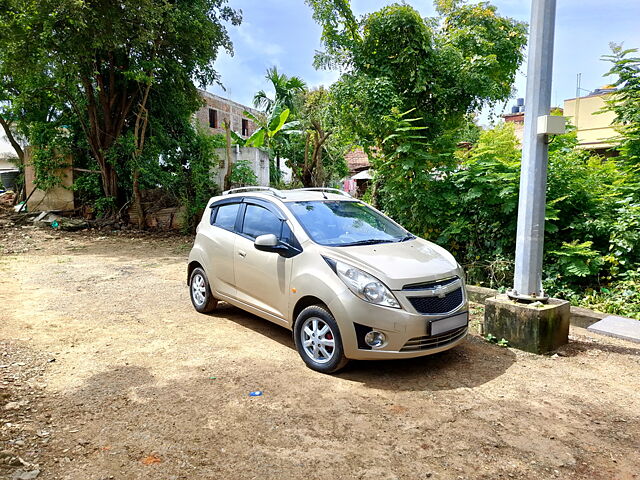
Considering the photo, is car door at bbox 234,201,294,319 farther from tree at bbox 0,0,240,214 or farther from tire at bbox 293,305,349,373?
tree at bbox 0,0,240,214

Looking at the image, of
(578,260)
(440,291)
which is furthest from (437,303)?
(578,260)

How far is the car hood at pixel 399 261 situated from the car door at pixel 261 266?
0.67 meters

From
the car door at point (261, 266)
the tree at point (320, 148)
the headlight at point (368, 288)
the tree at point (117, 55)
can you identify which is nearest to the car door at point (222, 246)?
the car door at point (261, 266)

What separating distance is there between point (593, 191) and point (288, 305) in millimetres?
5161

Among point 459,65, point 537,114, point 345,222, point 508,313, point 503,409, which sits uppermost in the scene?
point 459,65

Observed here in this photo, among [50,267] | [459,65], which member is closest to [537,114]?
[459,65]

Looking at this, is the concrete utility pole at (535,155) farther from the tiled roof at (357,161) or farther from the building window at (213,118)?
the building window at (213,118)

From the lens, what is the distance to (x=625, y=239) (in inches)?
254

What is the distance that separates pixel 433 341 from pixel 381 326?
0.61m

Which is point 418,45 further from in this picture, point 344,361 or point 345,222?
point 344,361

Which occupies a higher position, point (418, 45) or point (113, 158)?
point (418, 45)

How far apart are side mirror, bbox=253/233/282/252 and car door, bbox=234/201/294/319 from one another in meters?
0.11

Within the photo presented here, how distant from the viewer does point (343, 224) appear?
17.6 ft

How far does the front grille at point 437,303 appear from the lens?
14.2ft
